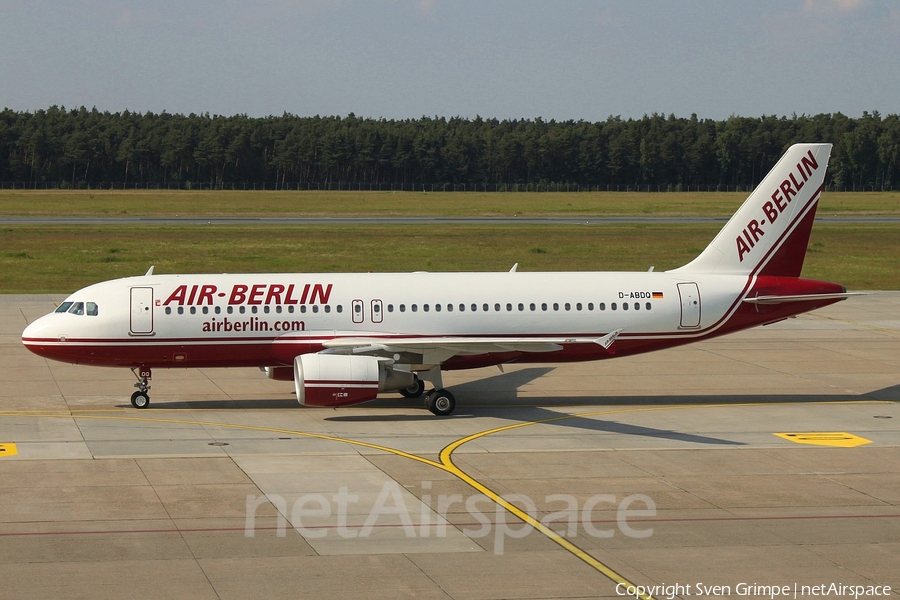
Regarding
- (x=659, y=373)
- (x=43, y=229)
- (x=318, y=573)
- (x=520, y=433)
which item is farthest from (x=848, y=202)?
(x=318, y=573)

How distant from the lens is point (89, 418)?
1174 inches

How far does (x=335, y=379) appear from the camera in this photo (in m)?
29.3

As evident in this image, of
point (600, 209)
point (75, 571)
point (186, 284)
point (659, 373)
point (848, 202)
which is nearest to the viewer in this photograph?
point (75, 571)

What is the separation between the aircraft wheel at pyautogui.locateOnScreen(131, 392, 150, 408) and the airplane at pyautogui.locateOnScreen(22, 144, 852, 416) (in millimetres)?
40

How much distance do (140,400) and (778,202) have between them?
20.0 meters

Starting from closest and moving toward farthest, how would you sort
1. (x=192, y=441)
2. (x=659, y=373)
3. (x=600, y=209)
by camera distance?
(x=192, y=441) < (x=659, y=373) < (x=600, y=209)

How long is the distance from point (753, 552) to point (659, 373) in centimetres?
1952

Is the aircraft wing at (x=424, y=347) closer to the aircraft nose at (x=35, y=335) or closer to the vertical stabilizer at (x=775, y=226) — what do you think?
the vertical stabilizer at (x=775, y=226)

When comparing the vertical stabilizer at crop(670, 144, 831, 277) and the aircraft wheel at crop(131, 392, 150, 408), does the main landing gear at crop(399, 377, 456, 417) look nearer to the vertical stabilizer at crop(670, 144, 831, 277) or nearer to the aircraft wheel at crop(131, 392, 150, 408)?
the aircraft wheel at crop(131, 392, 150, 408)

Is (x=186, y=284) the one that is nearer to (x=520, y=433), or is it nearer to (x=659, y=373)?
(x=520, y=433)

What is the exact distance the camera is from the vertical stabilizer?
3388 cm

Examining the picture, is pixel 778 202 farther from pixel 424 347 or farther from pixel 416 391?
pixel 416 391

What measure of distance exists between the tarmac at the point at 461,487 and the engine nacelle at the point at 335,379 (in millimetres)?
890

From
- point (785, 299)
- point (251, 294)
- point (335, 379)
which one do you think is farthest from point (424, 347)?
point (785, 299)
